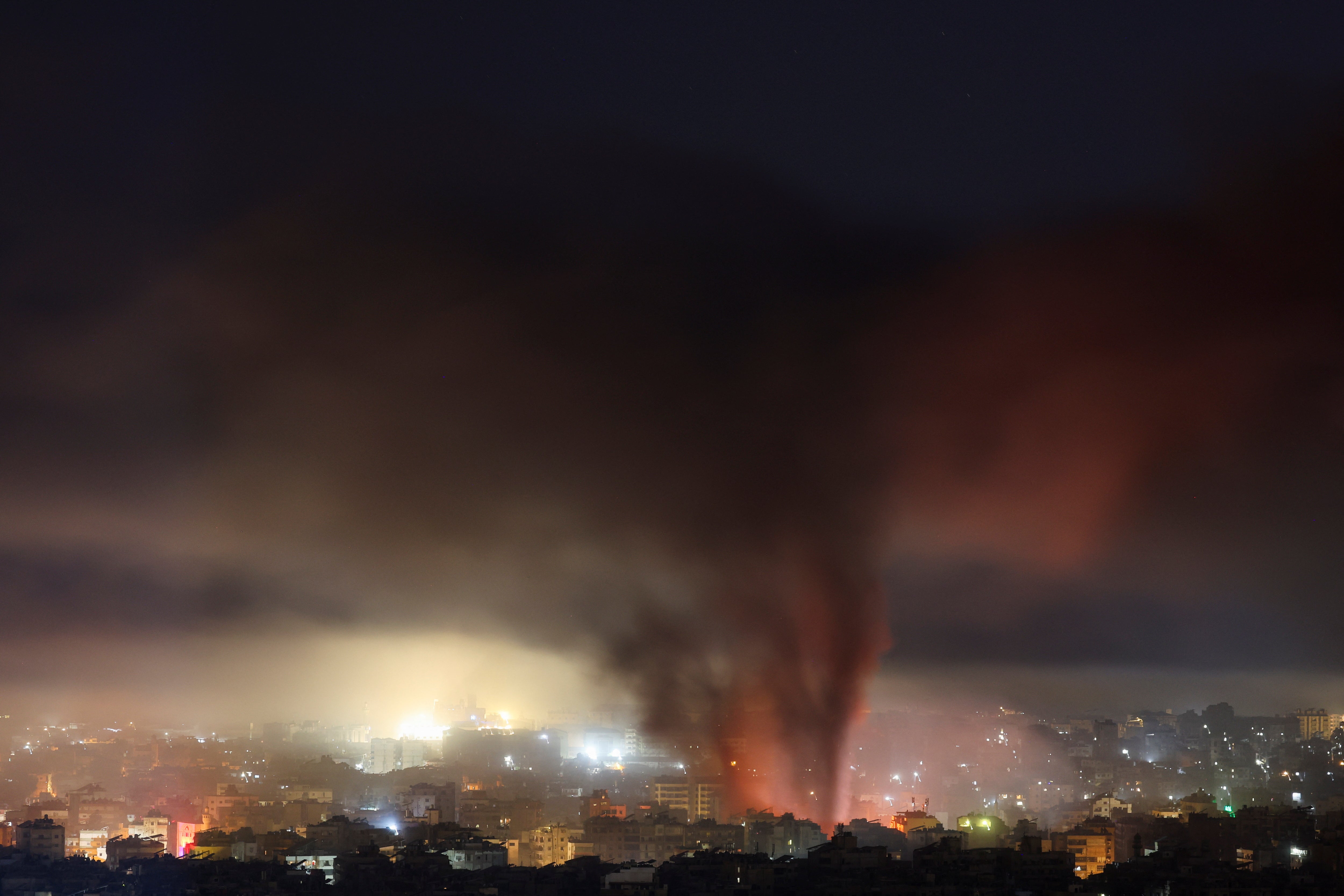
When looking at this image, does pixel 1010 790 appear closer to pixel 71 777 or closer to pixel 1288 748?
pixel 1288 748

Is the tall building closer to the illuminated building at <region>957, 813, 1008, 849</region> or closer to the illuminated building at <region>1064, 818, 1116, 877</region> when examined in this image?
the illuminated building at <region>957, 813, 1008, 849</region>

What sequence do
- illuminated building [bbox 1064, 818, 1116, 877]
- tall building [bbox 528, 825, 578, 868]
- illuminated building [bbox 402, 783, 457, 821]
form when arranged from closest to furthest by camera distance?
illuminated building [bbox 1064, 818, 1116, 877], tall building [bbox 528, 825, 578, 868], illuminated building [bbox 402, 783, 457, 821]

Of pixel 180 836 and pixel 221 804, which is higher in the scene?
pixel 221 804

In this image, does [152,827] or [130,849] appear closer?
[130,849]

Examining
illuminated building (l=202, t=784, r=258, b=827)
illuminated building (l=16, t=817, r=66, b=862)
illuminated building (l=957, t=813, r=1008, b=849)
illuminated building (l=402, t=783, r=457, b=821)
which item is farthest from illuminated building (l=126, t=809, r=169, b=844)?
illuminated building (l=957, t=813, r=1008, b=849)

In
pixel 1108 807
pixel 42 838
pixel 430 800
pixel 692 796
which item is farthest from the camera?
pixel 430 800

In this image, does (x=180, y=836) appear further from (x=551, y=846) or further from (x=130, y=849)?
(x=551, y=846)

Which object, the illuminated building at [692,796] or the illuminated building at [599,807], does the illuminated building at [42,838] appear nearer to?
the illuminated building at [599,807]

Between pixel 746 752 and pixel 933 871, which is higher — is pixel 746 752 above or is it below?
above

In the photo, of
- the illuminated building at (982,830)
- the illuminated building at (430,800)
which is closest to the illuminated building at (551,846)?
the illuminated building at (430,800)

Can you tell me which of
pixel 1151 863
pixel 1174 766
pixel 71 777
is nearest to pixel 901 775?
pixel 1174 766

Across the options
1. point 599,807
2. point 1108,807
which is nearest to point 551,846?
point 599,807
